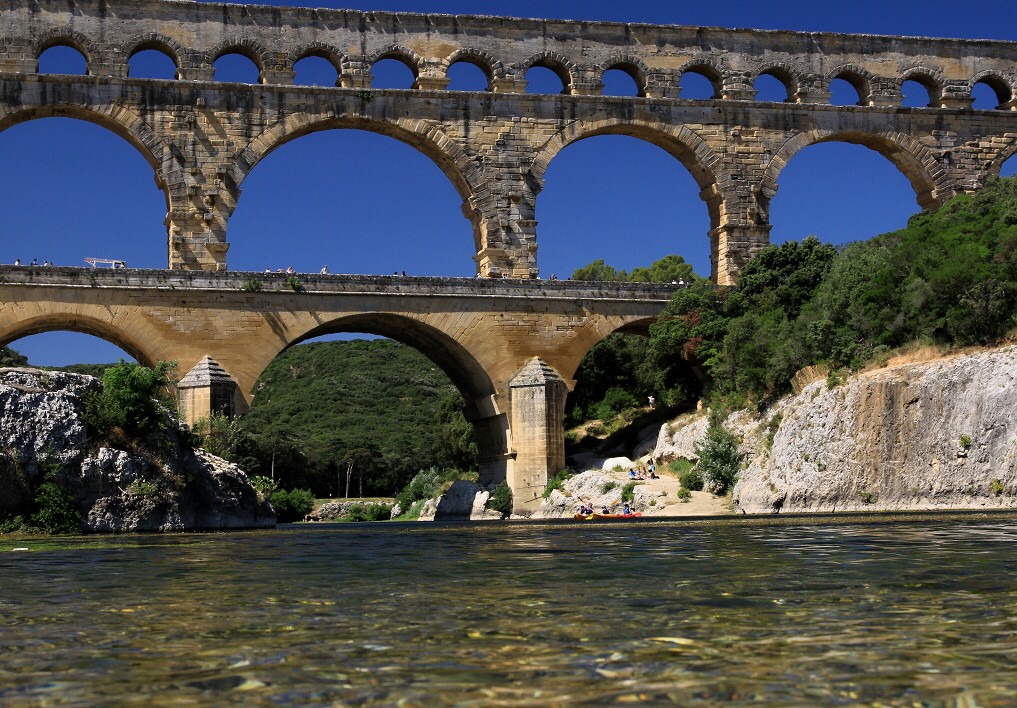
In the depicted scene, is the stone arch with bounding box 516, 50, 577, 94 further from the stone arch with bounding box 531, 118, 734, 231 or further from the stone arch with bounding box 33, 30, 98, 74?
the stone arch with bounding box 33, 30, 98, 74

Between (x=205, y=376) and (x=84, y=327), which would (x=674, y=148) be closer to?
(x=205, y=376)

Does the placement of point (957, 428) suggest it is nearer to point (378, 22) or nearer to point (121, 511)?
point (121, 511)

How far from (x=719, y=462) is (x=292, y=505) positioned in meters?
28.7

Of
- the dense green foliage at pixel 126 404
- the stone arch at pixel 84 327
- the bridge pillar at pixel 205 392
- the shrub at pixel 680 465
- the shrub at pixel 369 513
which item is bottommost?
the shrub at pixel 369 513

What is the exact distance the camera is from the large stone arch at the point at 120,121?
30.7m

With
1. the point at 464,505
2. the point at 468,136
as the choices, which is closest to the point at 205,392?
the point at 464,505

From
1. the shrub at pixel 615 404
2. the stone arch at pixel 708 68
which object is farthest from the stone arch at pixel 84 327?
the shrub at pixel 615 404

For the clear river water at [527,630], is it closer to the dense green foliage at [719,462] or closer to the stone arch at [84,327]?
the dense green foliage at [719,462]

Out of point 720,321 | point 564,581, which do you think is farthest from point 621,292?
point 564,581

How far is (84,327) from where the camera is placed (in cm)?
2878

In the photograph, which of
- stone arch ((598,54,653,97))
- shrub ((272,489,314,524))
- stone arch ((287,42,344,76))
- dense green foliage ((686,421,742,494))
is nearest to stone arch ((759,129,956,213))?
stone arch ((598,54,653,97))

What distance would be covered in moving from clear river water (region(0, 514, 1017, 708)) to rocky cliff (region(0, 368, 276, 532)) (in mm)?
6792

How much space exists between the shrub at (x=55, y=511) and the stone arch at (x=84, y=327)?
12.2 meters

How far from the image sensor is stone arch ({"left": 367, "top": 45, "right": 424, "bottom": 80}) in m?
32.9
